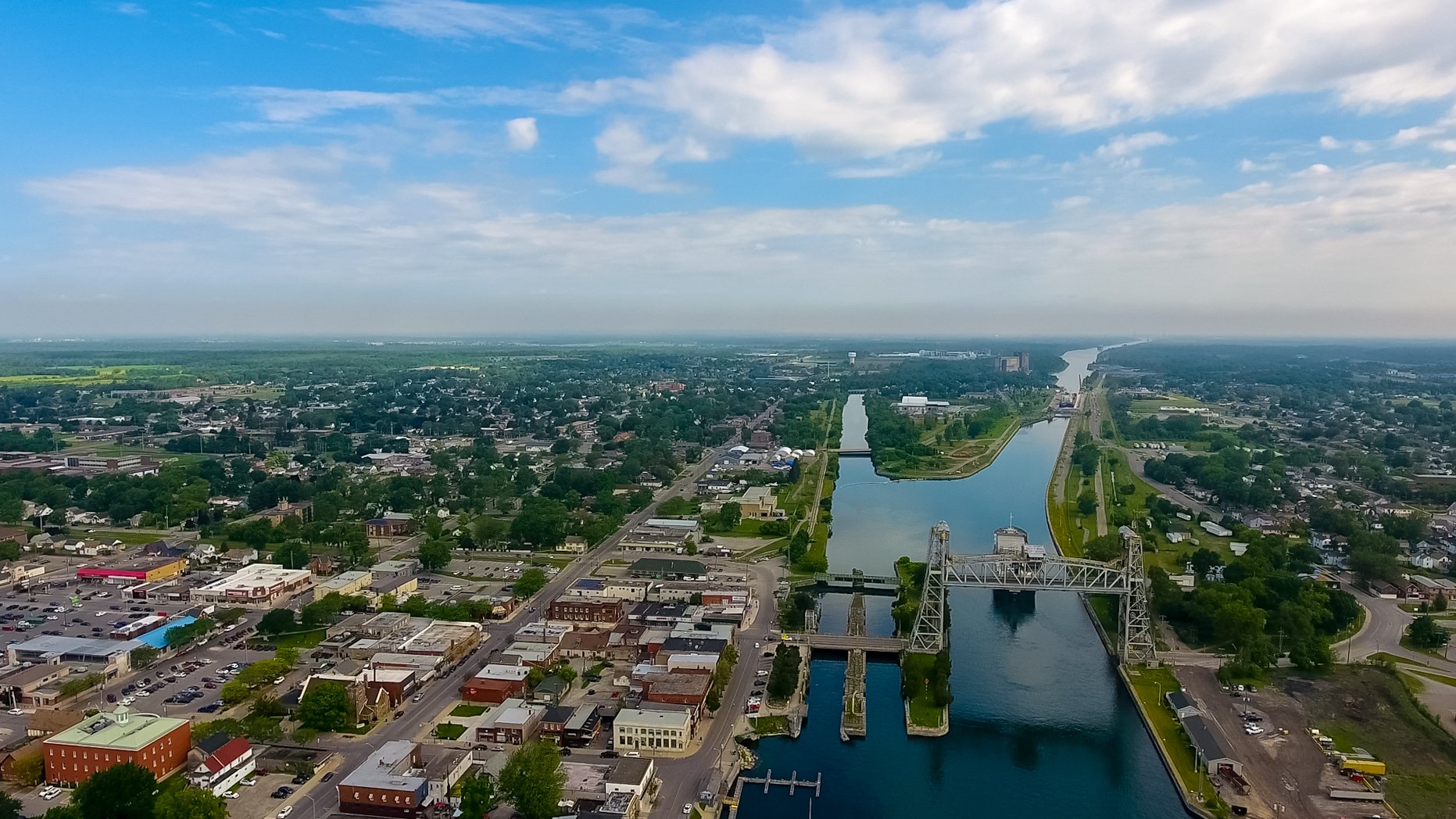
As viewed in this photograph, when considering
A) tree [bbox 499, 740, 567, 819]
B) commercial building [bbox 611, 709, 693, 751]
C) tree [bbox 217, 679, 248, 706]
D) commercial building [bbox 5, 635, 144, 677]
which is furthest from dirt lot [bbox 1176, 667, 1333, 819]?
commercial building [bbox 5, 635, 144, 677]

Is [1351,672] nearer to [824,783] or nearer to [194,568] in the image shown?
[824,783]

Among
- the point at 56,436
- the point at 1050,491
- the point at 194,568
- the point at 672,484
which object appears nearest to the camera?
the point at 194,568

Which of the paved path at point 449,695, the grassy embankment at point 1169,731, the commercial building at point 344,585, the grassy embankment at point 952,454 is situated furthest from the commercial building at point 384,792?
the grassy embankment at point 952,454

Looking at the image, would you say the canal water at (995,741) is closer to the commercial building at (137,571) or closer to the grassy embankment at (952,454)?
the grassy embankment at (952,454)

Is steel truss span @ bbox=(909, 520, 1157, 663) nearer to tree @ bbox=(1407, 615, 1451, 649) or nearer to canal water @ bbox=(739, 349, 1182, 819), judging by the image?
canal water @ bbox=(739, 349, 1182, 819)

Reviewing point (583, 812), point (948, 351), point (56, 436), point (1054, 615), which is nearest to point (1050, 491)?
point (1054, 615)
